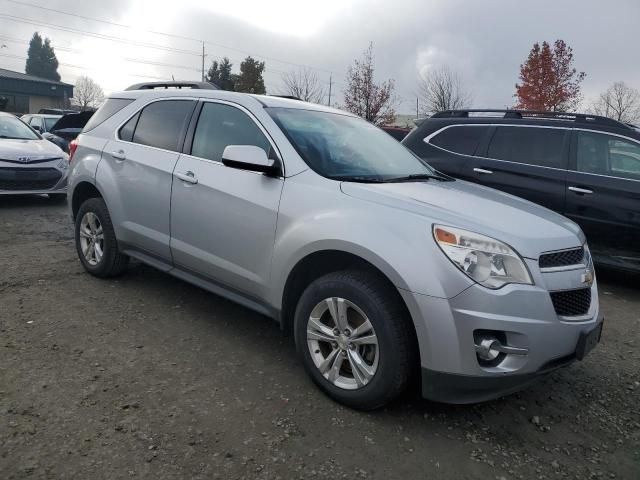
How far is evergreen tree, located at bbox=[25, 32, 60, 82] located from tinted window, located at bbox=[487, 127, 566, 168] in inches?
3740

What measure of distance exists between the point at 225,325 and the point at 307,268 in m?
1.17

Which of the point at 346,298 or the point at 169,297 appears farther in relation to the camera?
the point at 169,297

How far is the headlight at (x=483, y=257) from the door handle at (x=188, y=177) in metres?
1.85

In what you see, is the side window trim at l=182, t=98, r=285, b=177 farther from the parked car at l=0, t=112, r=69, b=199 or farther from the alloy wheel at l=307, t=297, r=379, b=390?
the parked car at l=0, t=112, r=69, b=199

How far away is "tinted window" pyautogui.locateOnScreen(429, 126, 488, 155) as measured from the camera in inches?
253

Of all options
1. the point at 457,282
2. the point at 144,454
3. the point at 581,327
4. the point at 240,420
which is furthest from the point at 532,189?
the point at 144,454

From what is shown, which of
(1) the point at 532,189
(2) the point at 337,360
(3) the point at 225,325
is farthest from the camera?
(1) the point at 532,189

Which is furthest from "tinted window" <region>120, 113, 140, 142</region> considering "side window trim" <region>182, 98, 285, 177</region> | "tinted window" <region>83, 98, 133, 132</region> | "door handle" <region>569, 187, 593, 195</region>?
"door handle" <region>569, 187, 593, 195</region>

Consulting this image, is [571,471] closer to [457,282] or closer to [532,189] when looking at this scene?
[457,282]

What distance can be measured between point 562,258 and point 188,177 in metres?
2.48

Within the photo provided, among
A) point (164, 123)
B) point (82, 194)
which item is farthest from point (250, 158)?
point (82, 194)

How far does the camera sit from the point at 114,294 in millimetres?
4531

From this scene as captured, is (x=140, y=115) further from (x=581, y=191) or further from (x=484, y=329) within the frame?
(x=581, y=191)

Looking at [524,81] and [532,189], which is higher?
[524,81]
